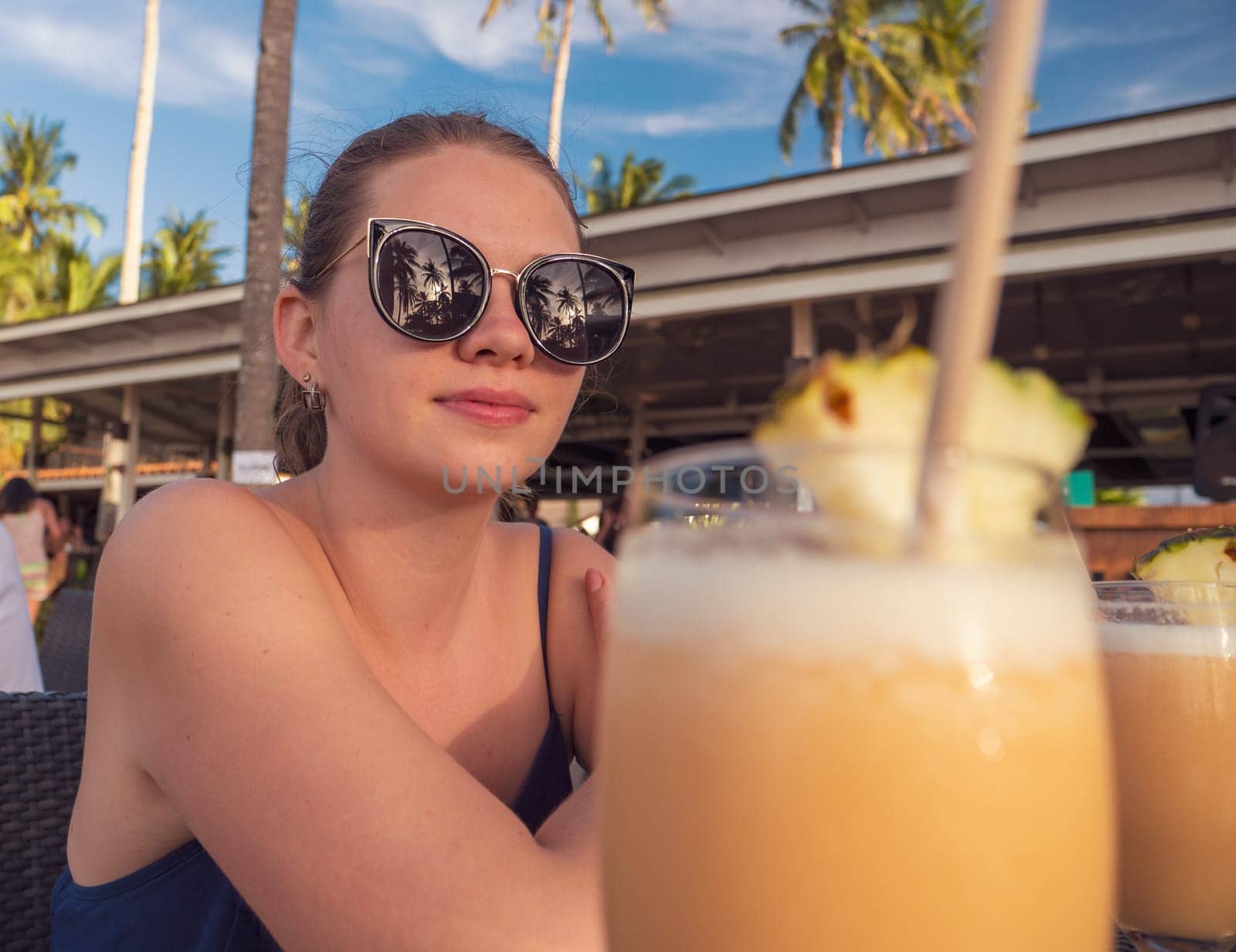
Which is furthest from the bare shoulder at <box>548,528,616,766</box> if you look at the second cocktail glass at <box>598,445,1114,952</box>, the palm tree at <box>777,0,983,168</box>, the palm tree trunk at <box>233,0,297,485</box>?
the palm tree at <box>777,0,983,168</box>

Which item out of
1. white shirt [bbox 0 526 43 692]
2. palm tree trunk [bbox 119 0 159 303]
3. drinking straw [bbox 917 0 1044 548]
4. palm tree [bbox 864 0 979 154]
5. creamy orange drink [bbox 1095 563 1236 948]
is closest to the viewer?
drinking straw [bbox 917 0 1044 548]

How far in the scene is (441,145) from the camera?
179cm

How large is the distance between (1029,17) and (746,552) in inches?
11.3

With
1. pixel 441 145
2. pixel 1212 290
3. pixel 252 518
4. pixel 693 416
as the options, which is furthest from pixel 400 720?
pixel 693 416

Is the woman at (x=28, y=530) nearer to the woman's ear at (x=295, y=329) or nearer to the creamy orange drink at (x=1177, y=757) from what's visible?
the woman's ear at (x=295, y=329)

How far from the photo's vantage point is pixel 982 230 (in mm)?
425

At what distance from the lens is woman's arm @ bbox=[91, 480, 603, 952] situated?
1.01 meters

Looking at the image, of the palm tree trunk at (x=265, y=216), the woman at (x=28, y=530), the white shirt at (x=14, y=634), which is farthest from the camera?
the woman at (x=28, y=530)

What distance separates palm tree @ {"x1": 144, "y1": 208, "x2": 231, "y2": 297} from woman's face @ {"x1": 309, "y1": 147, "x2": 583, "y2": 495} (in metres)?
30.2

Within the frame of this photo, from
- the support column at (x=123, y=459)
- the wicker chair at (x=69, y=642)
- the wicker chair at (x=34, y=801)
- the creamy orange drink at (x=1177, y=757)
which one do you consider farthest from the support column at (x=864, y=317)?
the support column at (x=123, y=459)

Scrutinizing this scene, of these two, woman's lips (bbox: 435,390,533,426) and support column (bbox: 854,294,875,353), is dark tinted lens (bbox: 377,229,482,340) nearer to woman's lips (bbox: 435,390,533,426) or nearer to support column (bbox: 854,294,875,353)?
woman's lips (bbox: 435,390,533,426)

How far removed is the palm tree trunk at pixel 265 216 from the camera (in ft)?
18.4

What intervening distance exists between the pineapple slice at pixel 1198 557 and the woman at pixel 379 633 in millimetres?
684

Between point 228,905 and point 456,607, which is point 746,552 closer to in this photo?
point 228,905
